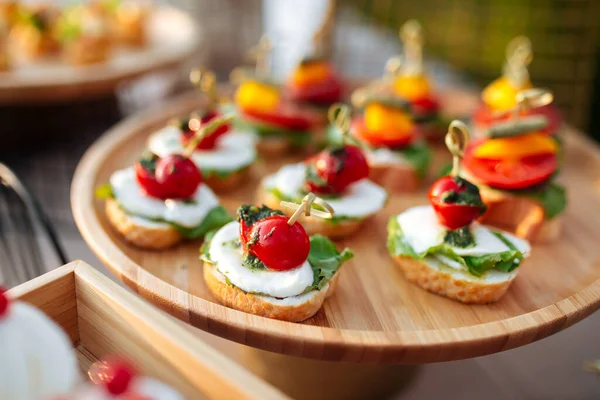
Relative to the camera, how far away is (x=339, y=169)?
2.34 metres

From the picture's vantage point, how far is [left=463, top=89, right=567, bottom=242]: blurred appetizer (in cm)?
247

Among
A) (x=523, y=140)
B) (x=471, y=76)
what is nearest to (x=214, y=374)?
(x=523, y=140)

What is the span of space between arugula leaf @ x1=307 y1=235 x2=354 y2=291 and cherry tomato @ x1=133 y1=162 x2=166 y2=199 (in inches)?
24.0

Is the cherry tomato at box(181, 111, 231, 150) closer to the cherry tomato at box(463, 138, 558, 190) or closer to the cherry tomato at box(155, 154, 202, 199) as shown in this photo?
the cherry tomato at box(155, 154, 202, 199)

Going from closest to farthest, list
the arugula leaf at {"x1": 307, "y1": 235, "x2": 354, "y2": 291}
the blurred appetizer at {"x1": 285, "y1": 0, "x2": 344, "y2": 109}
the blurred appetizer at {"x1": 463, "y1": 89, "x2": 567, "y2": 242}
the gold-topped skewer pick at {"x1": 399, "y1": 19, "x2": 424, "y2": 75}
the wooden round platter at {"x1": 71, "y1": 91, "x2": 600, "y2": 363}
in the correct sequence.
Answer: the wooden round platter at {"x1": 71, "y1": 91, "x2": 600, "y2": 363}
the arugula leaf at {"x1": 307, "y1": 235, "x2": 354, "y2": 291}
the blurred appetizer at {"x1": 463, "y1": 89, "x2": 567, "y2": 242}
the gold-topped skewer pick at {"x1": 399, "y1": 19, "x2": 424, "y2": 75}
the blurred appetizer at {"x1": 285, "y1": 0, "x2": 344, "y2": 109}

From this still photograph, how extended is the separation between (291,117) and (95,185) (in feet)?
3.46

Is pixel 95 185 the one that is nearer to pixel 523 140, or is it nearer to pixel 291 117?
pixel 291 117

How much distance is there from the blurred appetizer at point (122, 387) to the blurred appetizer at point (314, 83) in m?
2.34

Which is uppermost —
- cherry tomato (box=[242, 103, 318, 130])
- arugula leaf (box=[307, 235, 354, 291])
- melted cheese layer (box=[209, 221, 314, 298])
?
cherry tomato (box=[242, 103, 318, 130])

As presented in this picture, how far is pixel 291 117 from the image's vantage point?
3.15 metres

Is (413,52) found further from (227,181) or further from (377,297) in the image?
(377,297)

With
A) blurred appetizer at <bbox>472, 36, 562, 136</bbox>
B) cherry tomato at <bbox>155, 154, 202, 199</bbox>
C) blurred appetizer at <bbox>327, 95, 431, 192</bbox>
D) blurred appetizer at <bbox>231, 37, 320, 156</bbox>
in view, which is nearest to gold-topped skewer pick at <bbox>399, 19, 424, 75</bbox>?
blurred appetizer at <bbox>472, 36, 562, 136</bbox>

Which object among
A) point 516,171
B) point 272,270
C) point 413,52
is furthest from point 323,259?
point 413,52

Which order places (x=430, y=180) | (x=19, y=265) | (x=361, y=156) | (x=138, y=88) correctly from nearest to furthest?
(x=361, y=156) < (x=430, y=180) < (x=19, y=265) < (x=138, y=88)
